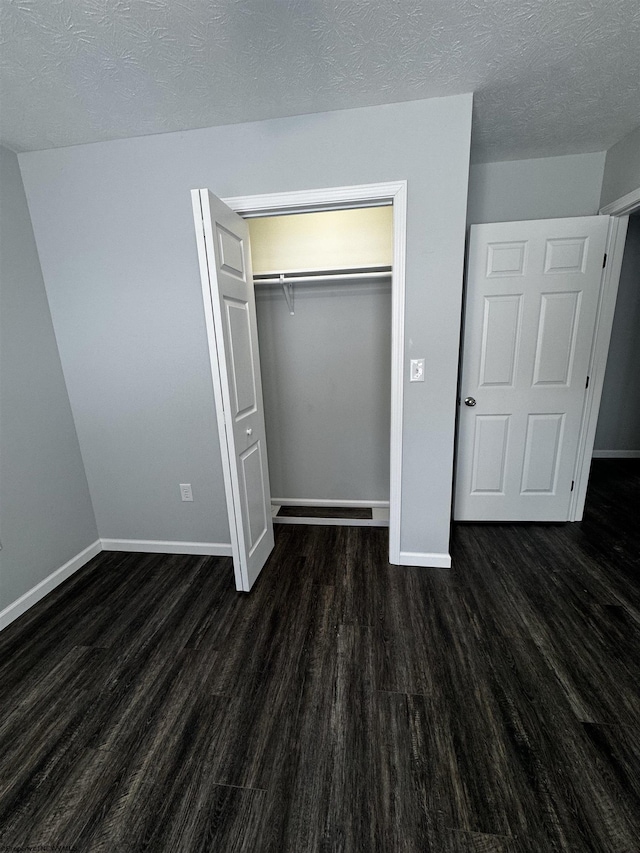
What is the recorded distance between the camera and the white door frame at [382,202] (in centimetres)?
172

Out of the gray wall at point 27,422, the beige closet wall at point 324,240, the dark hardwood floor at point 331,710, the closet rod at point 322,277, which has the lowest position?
the dark hardwood floor at point 331,710

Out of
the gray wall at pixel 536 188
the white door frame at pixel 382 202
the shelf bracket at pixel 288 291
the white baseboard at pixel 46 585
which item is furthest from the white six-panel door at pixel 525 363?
the white baseboard at pixel 46 585

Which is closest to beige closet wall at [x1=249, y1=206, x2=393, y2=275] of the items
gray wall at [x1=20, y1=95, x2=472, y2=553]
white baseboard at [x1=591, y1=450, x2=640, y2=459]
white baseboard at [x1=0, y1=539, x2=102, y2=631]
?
gray wall at [x1=20, y1=95, x2=472, y2=553]

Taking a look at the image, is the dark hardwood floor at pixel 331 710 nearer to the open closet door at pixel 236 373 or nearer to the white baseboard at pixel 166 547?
the white baseboard at pixel 166 547

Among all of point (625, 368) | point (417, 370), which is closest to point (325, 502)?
point (417, 370)

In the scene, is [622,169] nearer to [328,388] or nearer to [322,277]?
[322,277]

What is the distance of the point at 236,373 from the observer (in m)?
1.81

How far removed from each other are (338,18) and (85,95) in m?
1.14

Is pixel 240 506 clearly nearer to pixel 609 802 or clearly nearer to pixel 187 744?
pixel 187 744

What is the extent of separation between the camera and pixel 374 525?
267cm

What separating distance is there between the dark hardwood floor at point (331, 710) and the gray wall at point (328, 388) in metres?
0.89

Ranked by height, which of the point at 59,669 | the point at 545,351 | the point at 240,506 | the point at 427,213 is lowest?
the point at 59,669

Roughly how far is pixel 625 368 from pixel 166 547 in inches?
187

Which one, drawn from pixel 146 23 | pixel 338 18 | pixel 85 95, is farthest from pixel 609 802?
pixel 85 95
